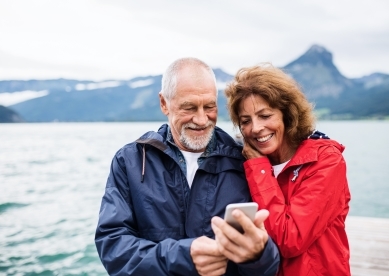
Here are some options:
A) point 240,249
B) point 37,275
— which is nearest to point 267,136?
point 240,249

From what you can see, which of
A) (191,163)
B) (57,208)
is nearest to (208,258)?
(191,163)

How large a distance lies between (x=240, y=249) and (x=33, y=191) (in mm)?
21669

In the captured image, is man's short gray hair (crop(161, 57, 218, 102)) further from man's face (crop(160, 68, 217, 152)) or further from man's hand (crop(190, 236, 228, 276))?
man's hand (crop(190, 236, 228, 276))

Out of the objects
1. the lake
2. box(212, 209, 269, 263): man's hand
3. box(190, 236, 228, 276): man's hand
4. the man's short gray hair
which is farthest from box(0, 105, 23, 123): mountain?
box(212, 209, 269, 263): man's hand

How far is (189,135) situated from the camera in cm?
262

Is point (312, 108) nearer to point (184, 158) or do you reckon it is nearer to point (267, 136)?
point (267, 136)

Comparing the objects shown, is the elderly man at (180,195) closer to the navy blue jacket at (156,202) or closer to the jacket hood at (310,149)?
the navy blue jacket at (156,202)

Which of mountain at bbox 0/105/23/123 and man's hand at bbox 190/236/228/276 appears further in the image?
mountain at bbox 0/105/23/123

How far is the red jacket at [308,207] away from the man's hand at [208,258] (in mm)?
471

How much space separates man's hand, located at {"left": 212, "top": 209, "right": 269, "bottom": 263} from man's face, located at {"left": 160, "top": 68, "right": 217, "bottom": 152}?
0.96 m

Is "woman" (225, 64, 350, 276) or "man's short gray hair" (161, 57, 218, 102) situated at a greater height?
"man's short gray hair" (161, 57, 218, 102)

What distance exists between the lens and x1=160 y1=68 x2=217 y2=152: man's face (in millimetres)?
2543

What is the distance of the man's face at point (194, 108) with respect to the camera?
8.34 ft

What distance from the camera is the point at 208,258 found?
188 cm
